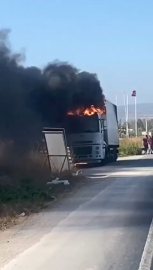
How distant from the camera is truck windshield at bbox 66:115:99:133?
32.4 metres

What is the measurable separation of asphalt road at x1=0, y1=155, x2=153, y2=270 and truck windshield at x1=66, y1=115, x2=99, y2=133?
14.6 metres

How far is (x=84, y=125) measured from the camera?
3288cm

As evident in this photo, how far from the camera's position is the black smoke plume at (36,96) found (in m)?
24.4

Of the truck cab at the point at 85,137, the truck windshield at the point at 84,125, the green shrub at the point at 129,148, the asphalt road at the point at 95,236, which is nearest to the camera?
the asphalt road at the point at 95,236

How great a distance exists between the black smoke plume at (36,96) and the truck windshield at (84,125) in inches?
29.0

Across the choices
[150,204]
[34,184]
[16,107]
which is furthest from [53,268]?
[16,107]

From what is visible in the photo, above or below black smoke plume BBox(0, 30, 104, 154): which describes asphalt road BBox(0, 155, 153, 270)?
below

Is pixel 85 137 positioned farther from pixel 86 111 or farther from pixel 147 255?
pixel 147 255

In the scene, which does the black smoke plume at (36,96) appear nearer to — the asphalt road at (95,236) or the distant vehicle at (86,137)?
the distant vehicle at (86,137)

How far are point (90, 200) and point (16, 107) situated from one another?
966cm

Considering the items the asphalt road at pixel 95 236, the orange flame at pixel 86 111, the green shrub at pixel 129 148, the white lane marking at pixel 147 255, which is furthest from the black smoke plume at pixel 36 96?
the green shrub at pixel 129 148

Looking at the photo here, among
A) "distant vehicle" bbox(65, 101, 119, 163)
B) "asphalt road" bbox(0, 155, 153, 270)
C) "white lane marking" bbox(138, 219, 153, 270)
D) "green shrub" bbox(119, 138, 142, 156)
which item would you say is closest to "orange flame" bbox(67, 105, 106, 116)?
"distant vehicle" bbox(65, 101, 119, 163)

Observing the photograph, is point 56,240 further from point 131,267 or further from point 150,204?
point 150,204

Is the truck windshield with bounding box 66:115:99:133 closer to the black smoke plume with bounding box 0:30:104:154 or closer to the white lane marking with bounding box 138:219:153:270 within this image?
the black smoke plume with bounding box 0:30:104:154
